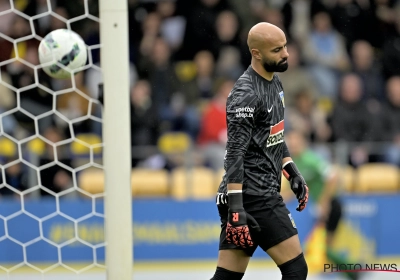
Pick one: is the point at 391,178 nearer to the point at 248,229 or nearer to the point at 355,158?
the point at 355,158

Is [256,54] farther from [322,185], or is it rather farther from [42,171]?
[42,171]

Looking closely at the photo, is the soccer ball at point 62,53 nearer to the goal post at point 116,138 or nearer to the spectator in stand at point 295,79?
the goal post at point 116,138

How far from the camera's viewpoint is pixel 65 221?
846cm

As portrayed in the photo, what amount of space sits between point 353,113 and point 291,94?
3.44 feet

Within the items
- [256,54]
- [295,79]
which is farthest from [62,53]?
[295,79]

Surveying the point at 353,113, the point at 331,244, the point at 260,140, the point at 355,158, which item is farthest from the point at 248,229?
the point at 353,113

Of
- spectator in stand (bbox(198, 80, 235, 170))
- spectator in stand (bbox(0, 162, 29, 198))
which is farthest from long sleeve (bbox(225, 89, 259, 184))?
spectator in stand (bbox(198, 80, 235, 170))

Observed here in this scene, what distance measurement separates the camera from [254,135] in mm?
4531

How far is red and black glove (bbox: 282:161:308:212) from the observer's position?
4824 mm

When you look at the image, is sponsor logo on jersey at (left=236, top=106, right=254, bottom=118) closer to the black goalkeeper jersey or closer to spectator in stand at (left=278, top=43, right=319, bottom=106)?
the black goalkeeper jersey

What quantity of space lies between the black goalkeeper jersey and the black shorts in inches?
2.0

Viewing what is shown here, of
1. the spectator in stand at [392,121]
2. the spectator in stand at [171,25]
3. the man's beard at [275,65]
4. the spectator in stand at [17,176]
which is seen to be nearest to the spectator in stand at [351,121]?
the spectator in stand at [392,121]

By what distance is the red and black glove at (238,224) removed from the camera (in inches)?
171

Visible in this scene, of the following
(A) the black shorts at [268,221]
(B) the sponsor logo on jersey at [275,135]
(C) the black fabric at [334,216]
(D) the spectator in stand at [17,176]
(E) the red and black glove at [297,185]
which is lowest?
(C) the black fabric at [334,216]
